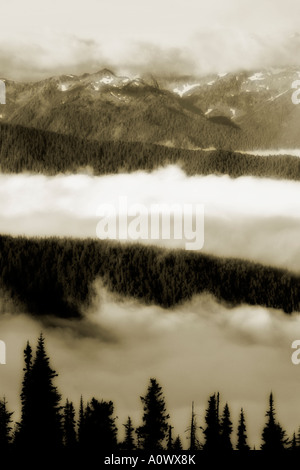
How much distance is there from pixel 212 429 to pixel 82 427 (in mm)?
26906

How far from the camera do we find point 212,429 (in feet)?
552

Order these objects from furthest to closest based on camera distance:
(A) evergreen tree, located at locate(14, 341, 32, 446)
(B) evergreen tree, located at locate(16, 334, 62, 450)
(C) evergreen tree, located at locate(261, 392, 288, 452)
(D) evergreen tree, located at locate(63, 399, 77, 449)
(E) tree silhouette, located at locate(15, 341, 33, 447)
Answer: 1. (C) evergreen tree, located at locate(261, 392, 288, 452)
2. (D) evergreen tree, located at locate(63, 399, 77, 449)
3. (B) evergreen tree, located at locate(16, 334, 62, 450)
4. (A) evergreen tree, located at locate(14, 341, 32, 446)
5. (E) tree silhouette, located at locate(15, 341, 33, 447)

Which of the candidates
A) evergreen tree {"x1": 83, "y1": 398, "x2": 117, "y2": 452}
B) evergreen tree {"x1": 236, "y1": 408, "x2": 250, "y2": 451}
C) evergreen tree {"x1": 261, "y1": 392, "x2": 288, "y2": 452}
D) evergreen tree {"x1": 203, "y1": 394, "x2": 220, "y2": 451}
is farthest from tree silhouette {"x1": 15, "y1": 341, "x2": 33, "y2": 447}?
evergreen tree {"x1": 236, "y1": 408, "x2": 250, "y2": 451}

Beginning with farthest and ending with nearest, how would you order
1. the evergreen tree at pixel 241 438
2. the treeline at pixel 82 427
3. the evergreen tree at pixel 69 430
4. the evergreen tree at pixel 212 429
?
the evergreen tree at pixel 241 438, the evergreen tree at pixel 212 429, the evergreen tree at pixel 69 430, the treeline at pixel 82 427

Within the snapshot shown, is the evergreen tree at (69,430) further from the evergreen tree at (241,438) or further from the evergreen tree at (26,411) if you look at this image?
the evergreen tree at (241,438)

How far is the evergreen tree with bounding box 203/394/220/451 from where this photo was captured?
162 metres

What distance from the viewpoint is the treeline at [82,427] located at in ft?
452

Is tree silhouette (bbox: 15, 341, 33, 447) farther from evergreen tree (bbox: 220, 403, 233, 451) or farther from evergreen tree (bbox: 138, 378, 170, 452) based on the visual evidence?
evergreen tree (bbox: 220, 403, 233, 451)

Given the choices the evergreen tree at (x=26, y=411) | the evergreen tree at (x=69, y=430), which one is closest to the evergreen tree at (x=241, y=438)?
the evergreen tree at (x=69, y=430)

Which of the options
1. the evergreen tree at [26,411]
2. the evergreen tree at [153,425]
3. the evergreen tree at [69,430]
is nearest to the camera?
the evergreen tree at [26,411]

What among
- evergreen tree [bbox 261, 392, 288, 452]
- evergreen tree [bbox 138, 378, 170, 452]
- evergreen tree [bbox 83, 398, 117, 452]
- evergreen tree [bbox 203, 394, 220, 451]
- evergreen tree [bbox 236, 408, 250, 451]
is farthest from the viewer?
evergreen tree [bbox 236, 408, 250, 451]
